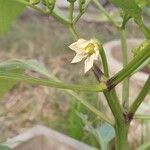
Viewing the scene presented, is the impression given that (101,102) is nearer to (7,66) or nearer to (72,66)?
(7,66)

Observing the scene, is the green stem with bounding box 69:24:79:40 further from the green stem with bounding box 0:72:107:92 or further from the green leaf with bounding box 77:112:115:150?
the green leaf with bounding box 77:112:115:150

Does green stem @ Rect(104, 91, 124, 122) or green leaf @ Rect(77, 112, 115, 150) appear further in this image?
green leaf @ Rect(77, 112, 115, 150)

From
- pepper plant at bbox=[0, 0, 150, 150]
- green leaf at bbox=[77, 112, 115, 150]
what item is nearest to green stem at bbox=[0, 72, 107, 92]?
pepper plant at bbox=[0, 0, 150, 150]

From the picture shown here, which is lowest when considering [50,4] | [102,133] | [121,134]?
[102,133]

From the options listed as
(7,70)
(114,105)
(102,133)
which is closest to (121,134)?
(114,105)

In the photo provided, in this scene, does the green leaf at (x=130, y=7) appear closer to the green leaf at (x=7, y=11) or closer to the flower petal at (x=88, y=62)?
the flower petal at (x=88, y=62)

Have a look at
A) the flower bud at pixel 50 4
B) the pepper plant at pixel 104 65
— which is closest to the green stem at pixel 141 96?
the pepper plant at pixel 104 65

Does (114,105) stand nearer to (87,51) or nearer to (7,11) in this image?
(87,51)
